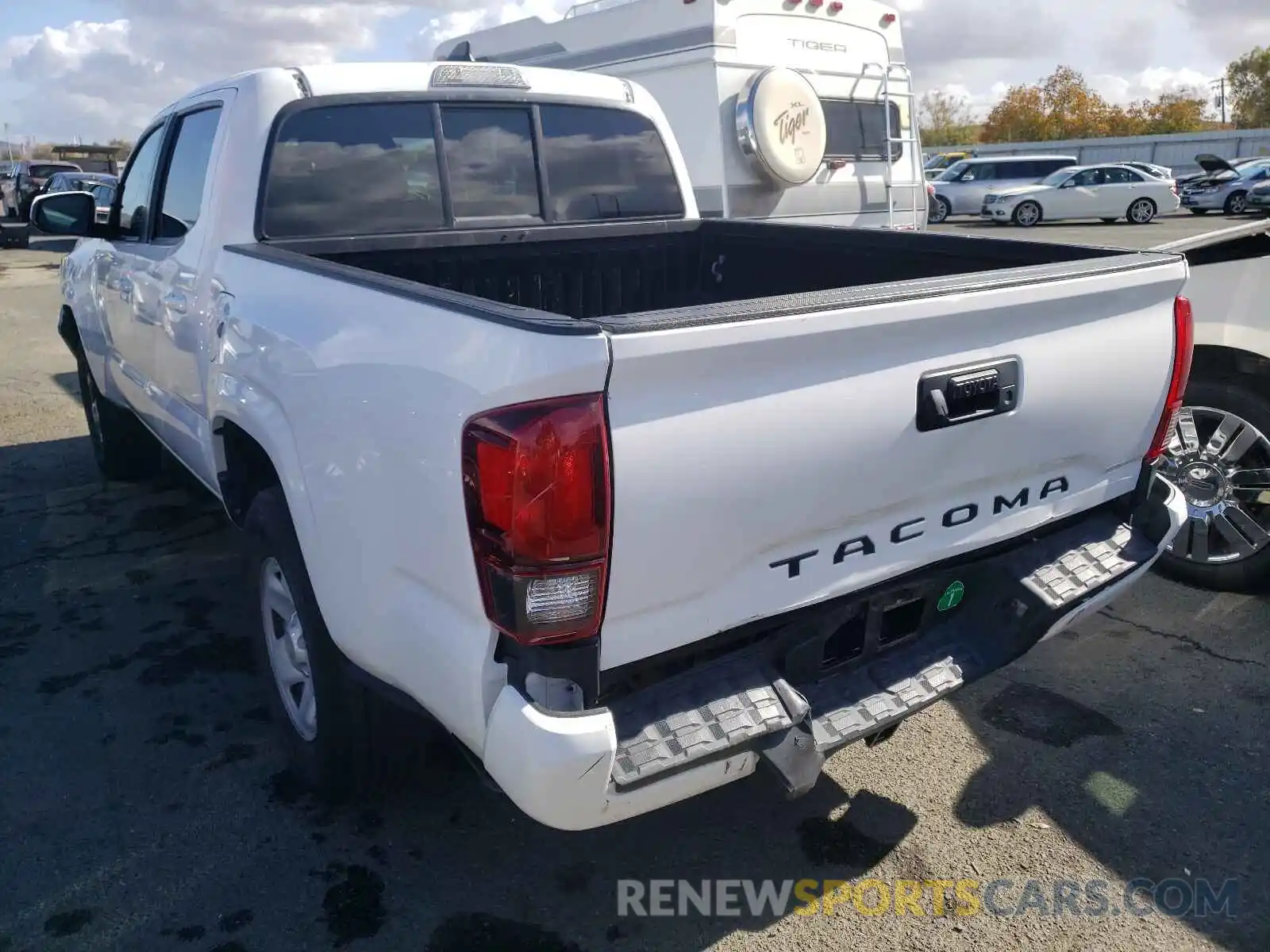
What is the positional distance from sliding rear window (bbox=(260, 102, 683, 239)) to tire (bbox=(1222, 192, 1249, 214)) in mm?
26239

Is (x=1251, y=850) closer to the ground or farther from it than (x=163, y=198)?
closer to the ground

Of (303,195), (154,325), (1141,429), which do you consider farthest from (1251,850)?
(154,325)

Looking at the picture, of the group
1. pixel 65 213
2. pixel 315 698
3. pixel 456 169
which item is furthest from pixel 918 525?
pixel 65 213

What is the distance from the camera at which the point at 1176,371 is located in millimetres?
2949

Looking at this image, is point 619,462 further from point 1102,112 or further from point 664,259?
point 1102,112

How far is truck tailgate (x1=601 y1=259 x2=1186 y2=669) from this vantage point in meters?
2.04

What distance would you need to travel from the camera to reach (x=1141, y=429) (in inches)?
116

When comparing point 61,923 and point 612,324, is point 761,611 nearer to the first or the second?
point 612,324

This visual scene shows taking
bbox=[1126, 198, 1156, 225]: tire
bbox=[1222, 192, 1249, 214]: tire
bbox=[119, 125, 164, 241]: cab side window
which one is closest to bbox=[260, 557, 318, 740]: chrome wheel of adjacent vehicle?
bbox=[119, 125, 164, 241]: cab side window

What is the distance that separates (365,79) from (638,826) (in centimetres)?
275

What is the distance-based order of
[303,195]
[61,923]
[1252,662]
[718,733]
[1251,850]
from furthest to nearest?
[1252,662] → [303,195] → [1251,850] → [61,923] → [718,733]

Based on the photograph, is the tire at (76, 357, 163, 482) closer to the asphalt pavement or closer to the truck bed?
the asphalt pavement

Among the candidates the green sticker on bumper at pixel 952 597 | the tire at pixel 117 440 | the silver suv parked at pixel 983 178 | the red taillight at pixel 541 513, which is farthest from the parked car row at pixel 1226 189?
the red taillight at pixel 541 513

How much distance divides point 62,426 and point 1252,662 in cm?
775
